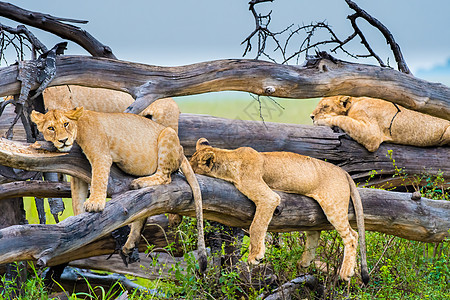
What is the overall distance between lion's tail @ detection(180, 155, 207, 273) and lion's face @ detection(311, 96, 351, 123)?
344 centimetres

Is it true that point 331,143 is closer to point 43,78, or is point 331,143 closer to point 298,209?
point 298,209

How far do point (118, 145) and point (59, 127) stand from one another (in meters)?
0.53

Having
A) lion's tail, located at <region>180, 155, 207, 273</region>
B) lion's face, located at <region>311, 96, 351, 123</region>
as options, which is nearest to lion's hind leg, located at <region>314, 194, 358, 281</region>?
lion's tail, located at <region>180, 155, 207, 273</region>

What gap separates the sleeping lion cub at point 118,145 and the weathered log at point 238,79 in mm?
315

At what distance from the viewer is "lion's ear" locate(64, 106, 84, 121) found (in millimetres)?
4078

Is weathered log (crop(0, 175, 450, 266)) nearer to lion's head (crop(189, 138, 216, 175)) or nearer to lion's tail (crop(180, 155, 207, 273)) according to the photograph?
lion's tail (crop(180, 155, 207, 273))

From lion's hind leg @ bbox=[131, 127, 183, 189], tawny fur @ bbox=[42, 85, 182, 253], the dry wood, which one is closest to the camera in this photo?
lion's hind leg @ bbox=[131, 127, 183, 189]

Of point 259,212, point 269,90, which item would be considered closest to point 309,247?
point 259,212

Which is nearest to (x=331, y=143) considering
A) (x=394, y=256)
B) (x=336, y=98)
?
(x=336, y=98)

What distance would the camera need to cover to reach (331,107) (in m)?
7.63

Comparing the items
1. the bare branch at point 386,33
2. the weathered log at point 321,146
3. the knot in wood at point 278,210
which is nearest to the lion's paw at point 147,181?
the knot in wood at point 278,210

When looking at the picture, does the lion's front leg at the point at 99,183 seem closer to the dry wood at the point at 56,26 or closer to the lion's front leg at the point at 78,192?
the lion's front leg at the point at 78,192

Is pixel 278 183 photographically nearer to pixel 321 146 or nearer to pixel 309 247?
pixel 309 247

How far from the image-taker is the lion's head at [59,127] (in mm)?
3979
